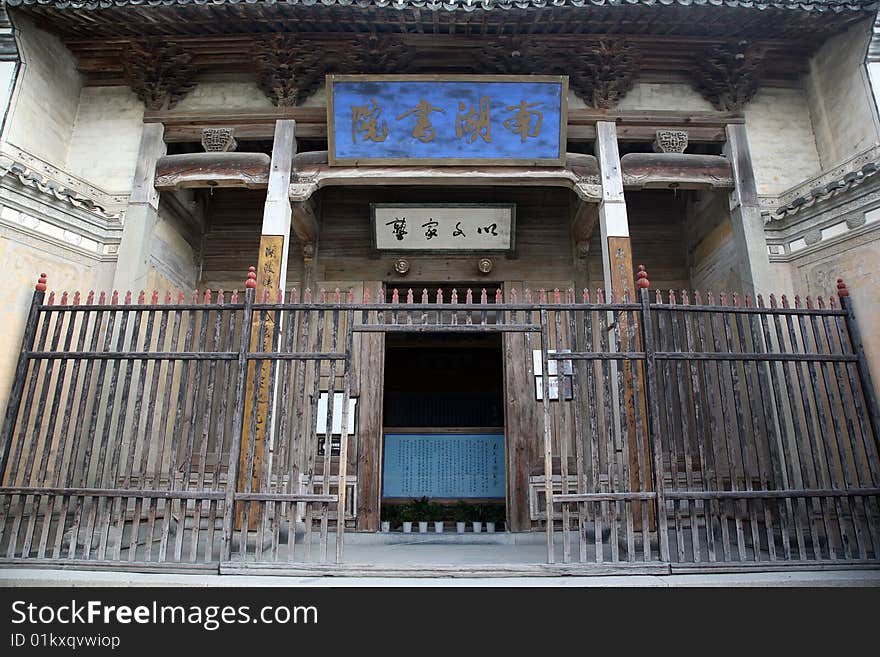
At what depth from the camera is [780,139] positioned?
23.2 feet

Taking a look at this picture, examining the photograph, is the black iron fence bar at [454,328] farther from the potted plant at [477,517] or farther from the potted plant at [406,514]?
the potted plant at [406,514]

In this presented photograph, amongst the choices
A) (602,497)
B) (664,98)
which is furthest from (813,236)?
(602,497)

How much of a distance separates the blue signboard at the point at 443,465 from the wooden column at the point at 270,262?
332cm

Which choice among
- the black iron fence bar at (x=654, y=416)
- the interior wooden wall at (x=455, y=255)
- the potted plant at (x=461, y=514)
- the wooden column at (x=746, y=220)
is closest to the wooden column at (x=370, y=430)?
the interior wooden wall at (x=455, y=255)

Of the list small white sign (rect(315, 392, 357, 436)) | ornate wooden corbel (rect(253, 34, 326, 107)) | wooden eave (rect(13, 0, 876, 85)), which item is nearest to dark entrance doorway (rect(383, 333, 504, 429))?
→ small white sign (rect(315, 392, 357, 436))

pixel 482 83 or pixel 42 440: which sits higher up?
pixel 482 83

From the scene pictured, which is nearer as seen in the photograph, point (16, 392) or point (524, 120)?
point (16, 392)

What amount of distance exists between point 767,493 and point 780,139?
4798mm

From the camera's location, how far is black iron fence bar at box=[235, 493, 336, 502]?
4.49 meters

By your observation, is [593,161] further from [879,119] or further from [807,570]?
[807,570]

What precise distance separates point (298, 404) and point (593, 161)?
4.62 metres

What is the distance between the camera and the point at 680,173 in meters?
6.90

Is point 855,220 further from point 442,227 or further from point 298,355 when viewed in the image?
point 298,355
